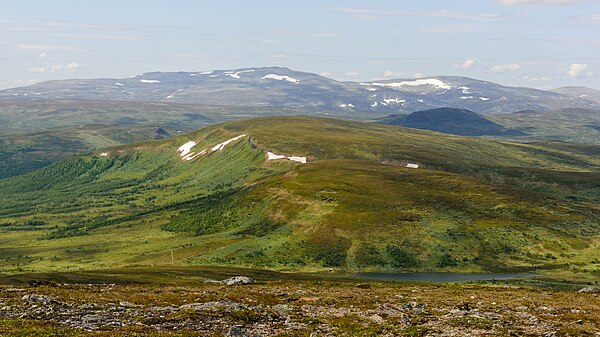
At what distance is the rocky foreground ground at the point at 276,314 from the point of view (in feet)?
125

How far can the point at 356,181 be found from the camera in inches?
7534

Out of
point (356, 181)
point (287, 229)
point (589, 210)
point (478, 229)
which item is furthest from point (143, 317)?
point (589, 210)

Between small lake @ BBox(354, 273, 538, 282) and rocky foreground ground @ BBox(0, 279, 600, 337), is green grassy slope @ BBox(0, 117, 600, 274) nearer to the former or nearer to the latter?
small lake @ BBox(354, 273, 538, 282)

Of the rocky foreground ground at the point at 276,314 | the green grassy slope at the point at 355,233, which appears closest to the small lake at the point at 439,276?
the green grassy slope at the point at 355,233

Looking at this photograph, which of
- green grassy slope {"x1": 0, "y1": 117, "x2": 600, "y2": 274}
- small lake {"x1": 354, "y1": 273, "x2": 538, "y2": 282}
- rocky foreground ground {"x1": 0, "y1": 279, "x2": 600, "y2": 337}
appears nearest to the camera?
rocky foreground ground {"x1": 0, "y1": 279, "x2": 600, "y2": 337}

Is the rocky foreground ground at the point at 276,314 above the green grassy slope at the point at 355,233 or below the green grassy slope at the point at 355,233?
above

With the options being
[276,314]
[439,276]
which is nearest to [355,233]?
[439,276]

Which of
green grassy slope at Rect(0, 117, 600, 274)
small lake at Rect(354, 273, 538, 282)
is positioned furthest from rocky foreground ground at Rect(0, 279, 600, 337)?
green grassy slope at Rect(0, 117, 600, 274)

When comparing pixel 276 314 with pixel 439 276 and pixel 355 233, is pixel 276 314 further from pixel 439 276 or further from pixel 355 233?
pixel 355 233

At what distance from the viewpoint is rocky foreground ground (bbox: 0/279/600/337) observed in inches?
1499

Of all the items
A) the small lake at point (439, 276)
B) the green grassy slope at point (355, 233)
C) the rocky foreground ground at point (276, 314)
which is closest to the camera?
the rocky foreground ground at point (276, 314)

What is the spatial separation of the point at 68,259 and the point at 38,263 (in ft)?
26.1

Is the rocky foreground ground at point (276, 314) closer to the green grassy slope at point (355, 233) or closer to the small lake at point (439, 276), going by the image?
the small lake at point (439, 276)

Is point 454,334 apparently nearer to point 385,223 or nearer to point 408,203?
point 385,223
